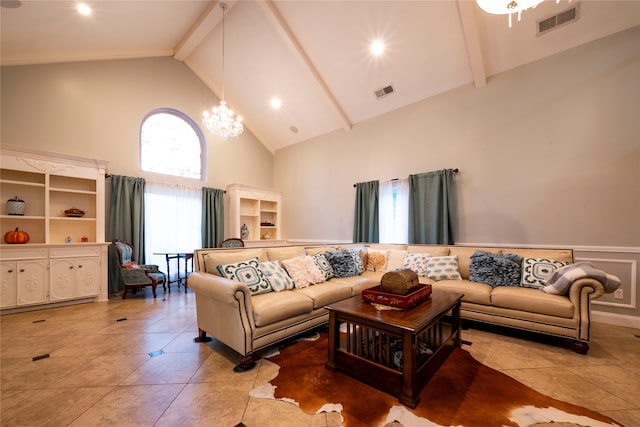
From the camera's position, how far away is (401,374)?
1754 mm

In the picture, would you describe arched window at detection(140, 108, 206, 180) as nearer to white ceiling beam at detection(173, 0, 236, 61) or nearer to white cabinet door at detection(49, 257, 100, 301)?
white ceiling beam at detection(173, 0, 236, 61)

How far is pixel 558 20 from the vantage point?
10.4 ft

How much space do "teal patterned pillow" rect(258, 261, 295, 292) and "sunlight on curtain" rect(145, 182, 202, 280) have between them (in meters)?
3.50

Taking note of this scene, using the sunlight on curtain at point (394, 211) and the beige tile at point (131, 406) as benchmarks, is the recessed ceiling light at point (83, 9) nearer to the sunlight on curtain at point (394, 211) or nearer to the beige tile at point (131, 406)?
the beige tile at point (131, 406)

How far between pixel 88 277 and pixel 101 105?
119 inches

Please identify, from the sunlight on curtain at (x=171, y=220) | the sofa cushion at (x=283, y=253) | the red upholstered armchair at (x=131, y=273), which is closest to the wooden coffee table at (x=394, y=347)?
the sofa cushion at (x=283, y=253)

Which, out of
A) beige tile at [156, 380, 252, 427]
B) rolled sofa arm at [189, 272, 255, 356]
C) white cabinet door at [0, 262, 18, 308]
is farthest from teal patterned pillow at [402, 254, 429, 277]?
white cabinet door at [0, 262, 18, 308]

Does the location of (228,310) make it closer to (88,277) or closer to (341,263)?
(341,263)

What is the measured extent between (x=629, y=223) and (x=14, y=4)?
7.58m

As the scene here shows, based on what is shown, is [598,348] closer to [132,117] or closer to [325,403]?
[325,403]

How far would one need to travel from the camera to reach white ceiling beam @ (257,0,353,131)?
13.0 feet

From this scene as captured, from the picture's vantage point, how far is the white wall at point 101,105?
399cm

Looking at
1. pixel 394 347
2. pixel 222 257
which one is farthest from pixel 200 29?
pixel 394 347

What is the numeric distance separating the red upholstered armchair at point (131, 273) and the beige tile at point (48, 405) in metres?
2.56
